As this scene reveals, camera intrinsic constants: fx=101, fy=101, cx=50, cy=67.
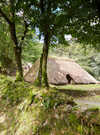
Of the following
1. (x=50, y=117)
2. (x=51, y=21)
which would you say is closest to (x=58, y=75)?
(x=51, y=21)

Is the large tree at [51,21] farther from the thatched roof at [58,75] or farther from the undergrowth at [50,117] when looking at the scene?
the thatched roof at [58,75]

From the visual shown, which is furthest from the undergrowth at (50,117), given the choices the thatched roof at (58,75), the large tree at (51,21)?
the thatched roof at (58,75)

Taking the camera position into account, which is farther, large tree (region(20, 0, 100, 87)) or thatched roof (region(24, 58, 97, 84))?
thatched roof (region(24, 58, 97, 84))

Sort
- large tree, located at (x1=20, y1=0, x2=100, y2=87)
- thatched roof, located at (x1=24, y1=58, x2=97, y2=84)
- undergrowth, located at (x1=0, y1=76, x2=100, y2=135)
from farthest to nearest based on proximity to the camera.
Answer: thatched roof, located at (x1=24, y1=58, x2=97, y2=84)
large tree, located at (x1=20, y1=0, x2=100, y2=87)
undergrowth, located at (x1=0, y1=76, x2=100, y2=135)

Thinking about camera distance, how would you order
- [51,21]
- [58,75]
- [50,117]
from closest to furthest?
[50,117] < [51,21] < [58,75]

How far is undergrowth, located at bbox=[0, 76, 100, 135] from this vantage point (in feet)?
5.23

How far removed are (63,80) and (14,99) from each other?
11172mm

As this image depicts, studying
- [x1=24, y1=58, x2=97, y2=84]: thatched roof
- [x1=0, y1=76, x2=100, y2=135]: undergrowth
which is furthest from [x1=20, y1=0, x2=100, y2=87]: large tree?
[x1=24, y1=58, x2=97, y2=84]: thatched roof

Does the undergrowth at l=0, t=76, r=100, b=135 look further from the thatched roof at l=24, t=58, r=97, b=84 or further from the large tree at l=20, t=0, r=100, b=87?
the thatched roof at l=24, t=58, r=97, b=84

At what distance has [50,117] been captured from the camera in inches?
85.2

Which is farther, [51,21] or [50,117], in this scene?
[51,21]

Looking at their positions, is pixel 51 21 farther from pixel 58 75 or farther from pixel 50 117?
pixel 58 75

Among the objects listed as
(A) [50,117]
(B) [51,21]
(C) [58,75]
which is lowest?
(C) [58,75]

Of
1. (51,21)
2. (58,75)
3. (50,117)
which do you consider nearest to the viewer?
(50,117)
